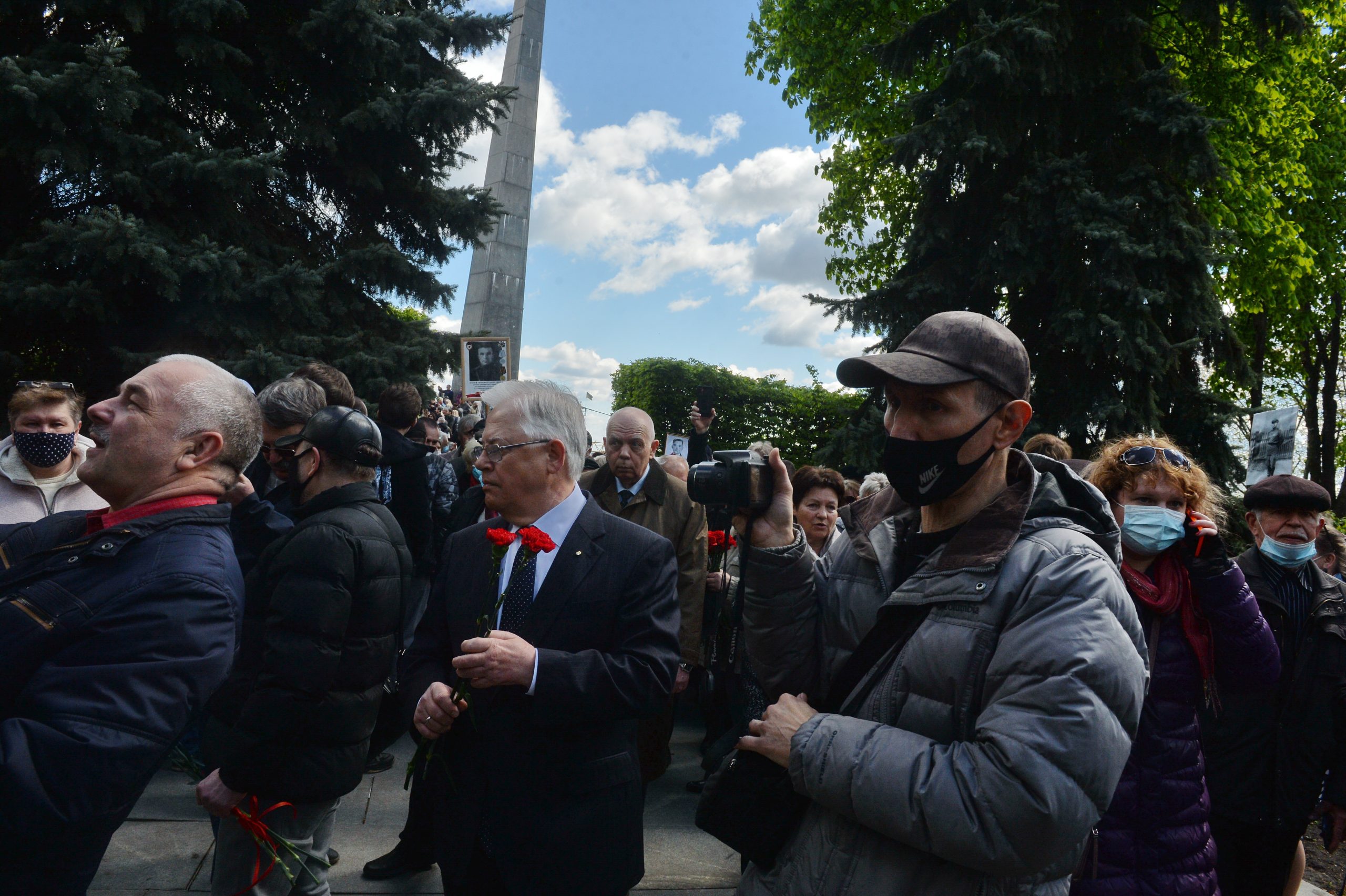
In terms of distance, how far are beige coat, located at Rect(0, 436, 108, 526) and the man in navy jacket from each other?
198 cm

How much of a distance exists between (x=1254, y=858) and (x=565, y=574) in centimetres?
291

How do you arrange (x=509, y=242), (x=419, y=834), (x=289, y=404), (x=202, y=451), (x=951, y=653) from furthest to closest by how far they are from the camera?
(x=509, y=242)
(x=419, y=834)
(x=289, y=404)
(x=202, y=451)
(x=951, y=653)

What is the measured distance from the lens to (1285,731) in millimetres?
3330

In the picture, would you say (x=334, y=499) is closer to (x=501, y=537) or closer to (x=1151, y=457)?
(x=501, y=537)

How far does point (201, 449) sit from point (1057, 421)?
10197mm

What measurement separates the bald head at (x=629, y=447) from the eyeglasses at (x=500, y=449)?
223cm

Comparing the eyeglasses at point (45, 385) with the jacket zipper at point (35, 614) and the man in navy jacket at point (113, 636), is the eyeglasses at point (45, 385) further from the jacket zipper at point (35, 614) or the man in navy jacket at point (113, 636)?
the jacket zipper at point (35, 614)

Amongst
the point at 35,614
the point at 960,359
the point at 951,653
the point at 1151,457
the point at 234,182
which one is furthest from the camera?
the point at 234,182

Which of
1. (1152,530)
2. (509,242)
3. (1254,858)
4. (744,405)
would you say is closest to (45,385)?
(1152,530)

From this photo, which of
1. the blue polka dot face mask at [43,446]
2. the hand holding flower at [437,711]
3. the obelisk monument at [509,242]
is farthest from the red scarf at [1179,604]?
the obelisk monument at [509,242]

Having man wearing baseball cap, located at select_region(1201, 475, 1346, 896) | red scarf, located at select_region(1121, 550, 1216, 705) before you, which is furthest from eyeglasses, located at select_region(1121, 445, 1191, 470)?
man wearing baseball cap, located at select_region(1201, 475, 1346, 896)

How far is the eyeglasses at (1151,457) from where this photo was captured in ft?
9.16

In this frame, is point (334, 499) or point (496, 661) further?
point (334, 499)

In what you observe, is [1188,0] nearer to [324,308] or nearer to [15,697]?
[324,308]
